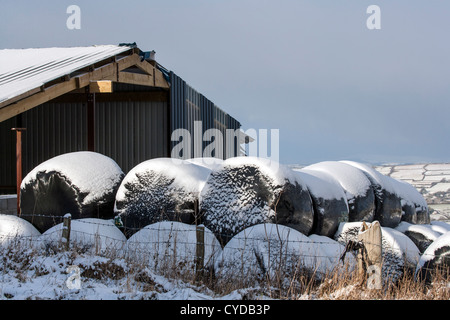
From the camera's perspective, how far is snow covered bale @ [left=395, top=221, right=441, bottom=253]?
8.85 metres

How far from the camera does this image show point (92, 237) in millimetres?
7246

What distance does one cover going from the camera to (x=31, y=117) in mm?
15992

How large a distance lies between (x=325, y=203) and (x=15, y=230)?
463cm

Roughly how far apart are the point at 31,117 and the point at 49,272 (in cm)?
1097

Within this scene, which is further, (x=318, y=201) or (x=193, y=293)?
(x=318, y=201)

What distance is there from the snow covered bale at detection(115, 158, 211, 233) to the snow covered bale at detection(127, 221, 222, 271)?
55cm

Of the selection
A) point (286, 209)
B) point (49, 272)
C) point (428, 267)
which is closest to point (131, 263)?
point (49, 272)

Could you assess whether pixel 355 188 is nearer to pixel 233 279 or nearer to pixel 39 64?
pixel 233 279

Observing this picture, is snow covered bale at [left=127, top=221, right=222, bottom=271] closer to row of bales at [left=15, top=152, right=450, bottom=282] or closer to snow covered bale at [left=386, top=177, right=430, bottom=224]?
row of bales at [left=15, top=152, right=450, bottom=282]

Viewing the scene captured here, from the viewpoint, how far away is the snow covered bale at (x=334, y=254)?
5843 mm

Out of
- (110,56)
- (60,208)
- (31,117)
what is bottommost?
(60,208)

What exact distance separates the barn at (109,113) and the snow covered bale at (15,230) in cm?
515
